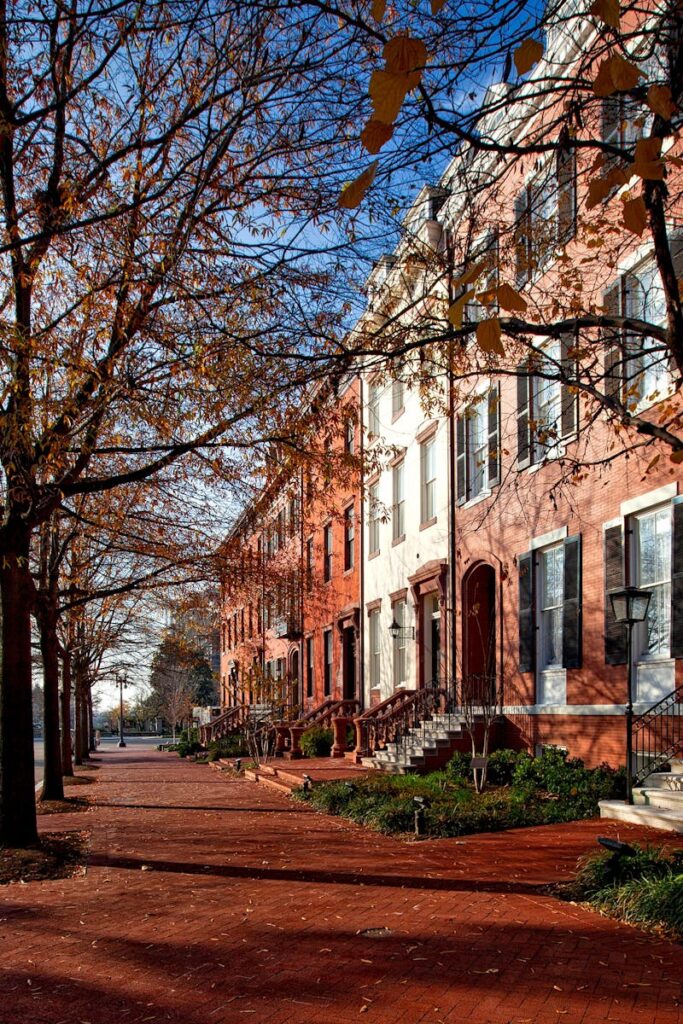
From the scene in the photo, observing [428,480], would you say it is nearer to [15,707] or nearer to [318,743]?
[318,743]

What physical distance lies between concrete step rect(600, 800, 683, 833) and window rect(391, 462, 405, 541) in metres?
13.0

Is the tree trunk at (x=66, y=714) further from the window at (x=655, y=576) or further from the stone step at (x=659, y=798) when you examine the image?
the stone step at (x=659, y=798)

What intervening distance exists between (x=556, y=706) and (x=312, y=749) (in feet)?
40.6

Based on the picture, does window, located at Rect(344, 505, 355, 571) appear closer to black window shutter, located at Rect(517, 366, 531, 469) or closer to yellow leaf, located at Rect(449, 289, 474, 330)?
black window shutter, located at Rect(517, 366, 531, 469)

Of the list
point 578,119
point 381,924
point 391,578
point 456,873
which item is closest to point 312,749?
point 391,578

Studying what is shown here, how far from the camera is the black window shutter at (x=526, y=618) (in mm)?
17297

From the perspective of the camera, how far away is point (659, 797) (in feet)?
38.8

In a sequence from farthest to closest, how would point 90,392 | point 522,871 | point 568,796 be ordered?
1. point 568,796
2. point 90,392
3. point 522,871

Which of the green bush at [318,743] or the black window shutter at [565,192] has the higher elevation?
the black window shutter at [565,192]

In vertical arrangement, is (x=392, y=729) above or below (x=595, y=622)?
below

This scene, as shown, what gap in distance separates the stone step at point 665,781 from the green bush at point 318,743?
15338 mm

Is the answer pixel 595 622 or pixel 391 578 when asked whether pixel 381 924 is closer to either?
pixel 595 622

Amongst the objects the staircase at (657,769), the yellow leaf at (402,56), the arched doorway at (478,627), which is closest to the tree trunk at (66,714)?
the arched doorway at (478,627)

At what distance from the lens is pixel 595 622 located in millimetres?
15148
